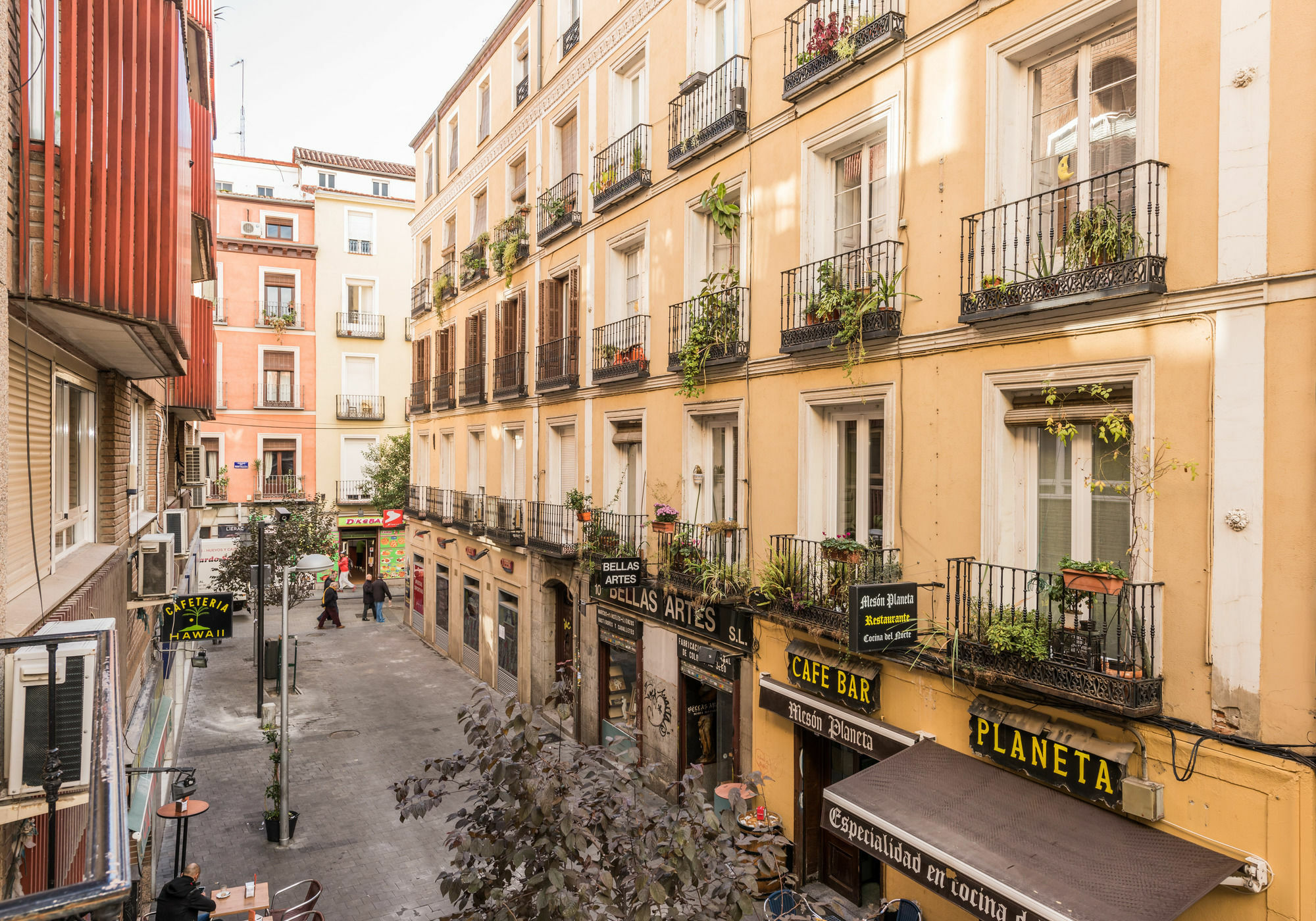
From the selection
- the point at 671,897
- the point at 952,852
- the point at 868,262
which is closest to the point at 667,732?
the point at 952,852

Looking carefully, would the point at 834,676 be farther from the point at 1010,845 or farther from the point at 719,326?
the point at 719,326

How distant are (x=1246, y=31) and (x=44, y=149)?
8.57 metres

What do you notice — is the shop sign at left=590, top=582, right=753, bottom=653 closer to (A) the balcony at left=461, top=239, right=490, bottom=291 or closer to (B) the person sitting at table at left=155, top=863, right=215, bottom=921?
(B) the person sitting at table at left=155, top=863, right=215, bottom=921

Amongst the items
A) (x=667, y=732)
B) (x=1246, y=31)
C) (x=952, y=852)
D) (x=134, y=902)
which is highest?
(x=1246, y=31)

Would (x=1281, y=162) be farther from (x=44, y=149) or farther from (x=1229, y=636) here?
(x=44, y=149)

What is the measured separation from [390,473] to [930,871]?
31897 mm

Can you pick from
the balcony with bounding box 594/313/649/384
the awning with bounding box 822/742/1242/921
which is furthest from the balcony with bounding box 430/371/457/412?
the awning with bounding box 822/742/1242/921

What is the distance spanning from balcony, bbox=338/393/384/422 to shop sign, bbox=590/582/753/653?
24936 millimetres

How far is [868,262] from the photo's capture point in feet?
31.7

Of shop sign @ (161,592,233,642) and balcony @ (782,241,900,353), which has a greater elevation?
balcony @ (782,241,900,353)

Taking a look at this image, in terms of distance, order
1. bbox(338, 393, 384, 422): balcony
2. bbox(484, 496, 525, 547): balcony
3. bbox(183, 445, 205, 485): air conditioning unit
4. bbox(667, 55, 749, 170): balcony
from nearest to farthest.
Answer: bbox(667, 55, 749, 170): balcony, bbox(484, 496, 525, 547): balcony, bbox(183, 445, 205, 485): air conditioning unit, bbox(338, 393, 384, 422): balcony

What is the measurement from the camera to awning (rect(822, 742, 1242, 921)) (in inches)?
237

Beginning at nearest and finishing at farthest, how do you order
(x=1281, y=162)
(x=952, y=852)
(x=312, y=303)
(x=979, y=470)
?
1. (x=1281, y=162)
2. (x=952, y=852)
3. (x=979, y=470)
4. (x=312, y=303)

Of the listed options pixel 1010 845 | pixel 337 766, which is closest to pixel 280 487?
pixel 337 766
